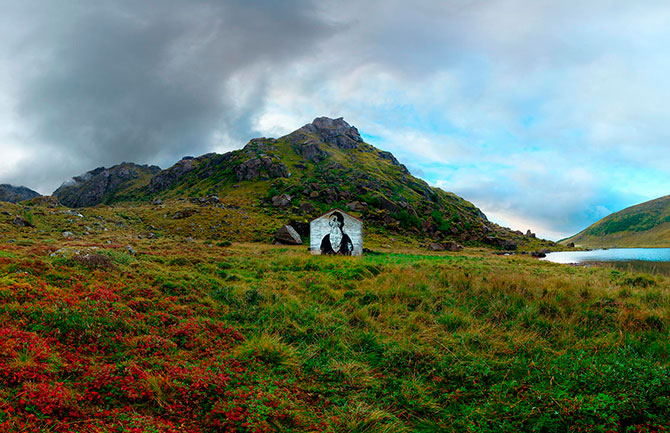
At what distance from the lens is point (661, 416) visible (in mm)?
3945

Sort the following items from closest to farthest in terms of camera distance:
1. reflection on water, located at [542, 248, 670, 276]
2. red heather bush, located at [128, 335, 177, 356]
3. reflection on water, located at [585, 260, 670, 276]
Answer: red heather bush, located at [128, 335, 177, 356]
reflection on water, located at [585, 260, 670, 276]
reflection on water, located at [542, 248, 670, 276]

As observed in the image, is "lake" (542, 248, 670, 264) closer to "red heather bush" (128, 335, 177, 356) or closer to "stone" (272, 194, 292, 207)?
"red heather bush" (128, 335, 177, 356)

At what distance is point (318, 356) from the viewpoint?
6.26 meters

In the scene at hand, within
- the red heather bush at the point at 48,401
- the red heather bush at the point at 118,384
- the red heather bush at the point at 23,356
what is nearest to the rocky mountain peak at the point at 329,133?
the red heather bush at the point at 23,356

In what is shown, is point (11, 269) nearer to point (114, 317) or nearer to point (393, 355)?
point (114, 317)

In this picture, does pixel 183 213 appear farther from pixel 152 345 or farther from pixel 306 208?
pixel 152 345

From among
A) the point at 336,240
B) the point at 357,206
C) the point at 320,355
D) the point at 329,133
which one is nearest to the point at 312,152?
the point at 329,133

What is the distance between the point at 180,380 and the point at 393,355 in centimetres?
424

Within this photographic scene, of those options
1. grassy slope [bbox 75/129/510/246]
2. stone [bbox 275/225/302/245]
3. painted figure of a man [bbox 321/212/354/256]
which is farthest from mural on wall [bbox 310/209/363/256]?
grassy slope [bbox 75/129/510/246]

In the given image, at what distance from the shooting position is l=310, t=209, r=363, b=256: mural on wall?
34406 millimetres

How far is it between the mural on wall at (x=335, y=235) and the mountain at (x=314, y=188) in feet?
93.0

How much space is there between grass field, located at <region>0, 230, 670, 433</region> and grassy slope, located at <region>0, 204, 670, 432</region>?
30 millimetres

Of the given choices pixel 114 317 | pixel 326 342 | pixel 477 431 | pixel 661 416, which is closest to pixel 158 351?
pixel 114 317

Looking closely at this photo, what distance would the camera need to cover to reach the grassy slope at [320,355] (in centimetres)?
407
